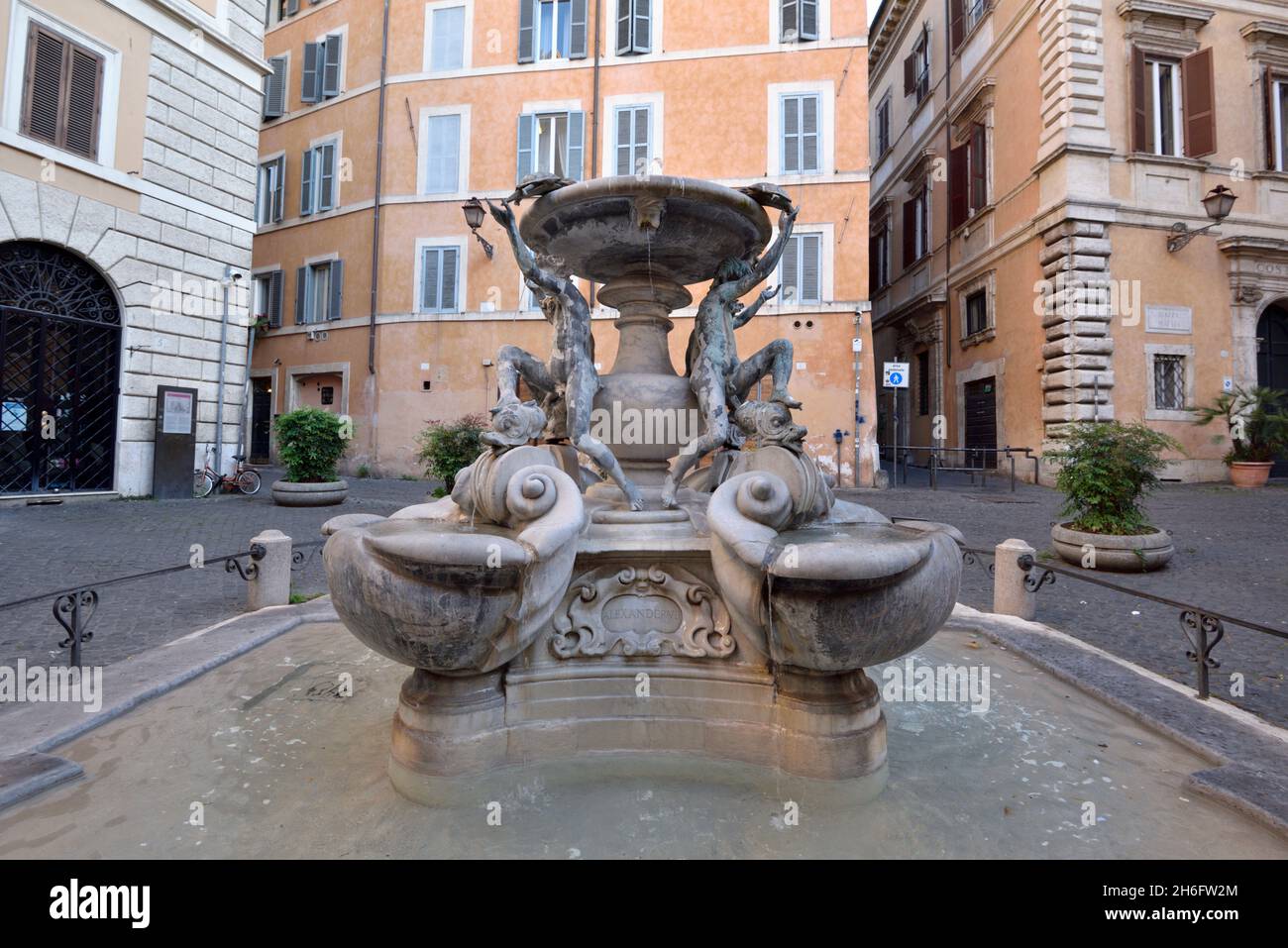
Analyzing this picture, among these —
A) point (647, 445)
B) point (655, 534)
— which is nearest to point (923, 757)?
point (655, 534)

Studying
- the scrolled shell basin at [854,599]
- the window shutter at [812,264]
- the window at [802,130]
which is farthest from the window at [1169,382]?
the scrolled shell basin at [854,599]

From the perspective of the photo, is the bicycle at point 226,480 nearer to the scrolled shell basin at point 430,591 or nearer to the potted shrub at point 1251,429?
the scrolled shell basin at point 430,591

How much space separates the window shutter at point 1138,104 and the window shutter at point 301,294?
70.6 feet

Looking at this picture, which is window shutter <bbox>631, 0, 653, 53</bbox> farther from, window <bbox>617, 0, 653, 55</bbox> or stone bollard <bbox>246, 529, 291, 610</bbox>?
stone bollard <bbox>246, 529, 291, 610</bbox>

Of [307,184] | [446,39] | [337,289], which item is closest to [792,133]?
[446,39]

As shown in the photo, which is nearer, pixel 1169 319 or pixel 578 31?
pixel 1169 319

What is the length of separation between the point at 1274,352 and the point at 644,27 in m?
16.9

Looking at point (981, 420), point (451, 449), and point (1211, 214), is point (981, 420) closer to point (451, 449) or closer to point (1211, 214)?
point (1211, 214)

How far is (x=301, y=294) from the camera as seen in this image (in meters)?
20.2

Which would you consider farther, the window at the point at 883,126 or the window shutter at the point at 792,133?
the window at the point at 883,126

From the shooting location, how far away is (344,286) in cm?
1925

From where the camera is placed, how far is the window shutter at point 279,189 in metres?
21.1
